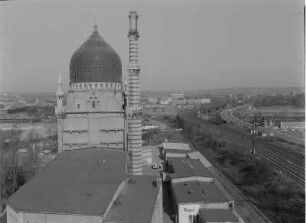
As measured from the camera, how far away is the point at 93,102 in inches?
800

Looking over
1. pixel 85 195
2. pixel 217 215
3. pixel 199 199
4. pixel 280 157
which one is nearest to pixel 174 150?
pixel 280 157

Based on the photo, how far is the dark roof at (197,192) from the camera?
16453 millimetres

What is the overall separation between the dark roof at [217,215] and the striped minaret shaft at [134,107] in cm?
451

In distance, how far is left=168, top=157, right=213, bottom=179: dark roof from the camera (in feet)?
67.6

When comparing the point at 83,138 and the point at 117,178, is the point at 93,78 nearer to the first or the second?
the point at 83,138

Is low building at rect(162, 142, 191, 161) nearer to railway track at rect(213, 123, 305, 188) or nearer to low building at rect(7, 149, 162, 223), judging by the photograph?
railway track at rect(213, 123, 305, 188)

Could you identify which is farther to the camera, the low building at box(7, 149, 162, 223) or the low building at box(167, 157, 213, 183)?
the low building at box(167, 157, 213, 183)

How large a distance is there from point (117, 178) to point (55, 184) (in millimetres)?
2363

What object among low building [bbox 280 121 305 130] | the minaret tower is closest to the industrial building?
the minaret tower

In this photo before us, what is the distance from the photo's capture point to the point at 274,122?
55375mm

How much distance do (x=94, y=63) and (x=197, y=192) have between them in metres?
8.61

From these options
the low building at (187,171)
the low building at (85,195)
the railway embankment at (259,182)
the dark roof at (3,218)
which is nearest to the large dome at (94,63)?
the low building at (85,195)

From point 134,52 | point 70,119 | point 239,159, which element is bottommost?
point 239,159

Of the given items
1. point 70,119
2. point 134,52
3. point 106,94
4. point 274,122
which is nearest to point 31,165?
point 70,119
